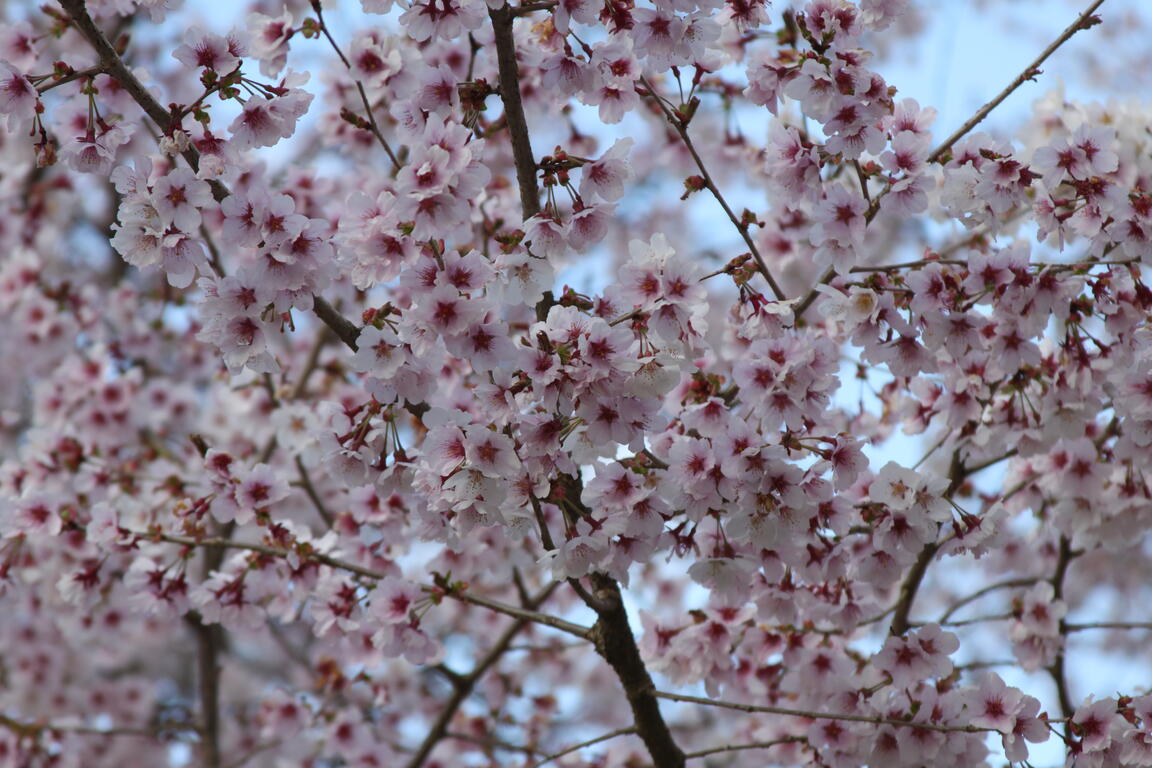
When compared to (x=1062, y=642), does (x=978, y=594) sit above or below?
above

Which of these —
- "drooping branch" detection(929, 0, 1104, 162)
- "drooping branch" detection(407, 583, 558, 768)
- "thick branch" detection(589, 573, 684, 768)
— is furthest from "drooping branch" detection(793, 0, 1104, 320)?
"drooping branch" detection(407, 583, 558, 768)

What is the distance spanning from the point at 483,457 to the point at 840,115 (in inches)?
51.9

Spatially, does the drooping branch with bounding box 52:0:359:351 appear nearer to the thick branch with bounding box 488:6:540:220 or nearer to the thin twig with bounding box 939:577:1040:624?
the thick branch with bounding box 488:6:540:220

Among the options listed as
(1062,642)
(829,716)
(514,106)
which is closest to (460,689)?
(829,716)

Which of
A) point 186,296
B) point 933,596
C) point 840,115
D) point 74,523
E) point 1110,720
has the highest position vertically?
point 933,596

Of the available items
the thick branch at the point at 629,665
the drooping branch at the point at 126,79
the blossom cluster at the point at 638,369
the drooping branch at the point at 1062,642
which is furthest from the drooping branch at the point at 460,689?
the drooping branch at the point at 126,79

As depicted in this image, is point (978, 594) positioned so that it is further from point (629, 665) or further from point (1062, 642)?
point (629, 665)

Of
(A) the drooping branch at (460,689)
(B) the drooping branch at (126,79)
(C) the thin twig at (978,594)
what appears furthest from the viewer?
(A) the drooping branch at (460,689)

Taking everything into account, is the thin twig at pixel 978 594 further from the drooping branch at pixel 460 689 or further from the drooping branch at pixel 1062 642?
the drooping branch at pixel 460 689

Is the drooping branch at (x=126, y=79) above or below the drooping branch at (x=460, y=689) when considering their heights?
above

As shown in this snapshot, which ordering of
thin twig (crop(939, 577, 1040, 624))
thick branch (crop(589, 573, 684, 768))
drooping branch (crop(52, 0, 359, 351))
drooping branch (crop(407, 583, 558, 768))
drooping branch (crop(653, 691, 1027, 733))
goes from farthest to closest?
drooping branch (crop(407, 583, 558, 768)) → thin twig (crop(939, 577, 1040, 624)) → thick branch (crop(589, 573, 684, 768)) → drooping branch (crop(653, 691, 1027, 733)) → drooping branch (crop(52, 0, 359, 351))

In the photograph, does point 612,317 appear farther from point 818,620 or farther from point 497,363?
point 818,620

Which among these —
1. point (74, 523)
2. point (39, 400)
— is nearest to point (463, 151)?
point (74, 523)

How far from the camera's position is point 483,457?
269 cm
